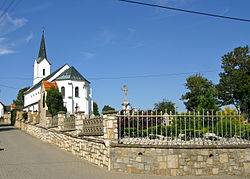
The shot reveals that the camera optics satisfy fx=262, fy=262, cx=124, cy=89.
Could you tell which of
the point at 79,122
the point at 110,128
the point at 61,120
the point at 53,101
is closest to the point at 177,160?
the point at 110,128

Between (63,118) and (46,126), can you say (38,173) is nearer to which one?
(63,118)

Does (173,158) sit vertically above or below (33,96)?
below

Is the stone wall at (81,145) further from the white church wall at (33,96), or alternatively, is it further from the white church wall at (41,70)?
the white church wall at (41,70)

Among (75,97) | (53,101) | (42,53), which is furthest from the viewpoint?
(42,53)

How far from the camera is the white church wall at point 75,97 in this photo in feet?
Answer: 158

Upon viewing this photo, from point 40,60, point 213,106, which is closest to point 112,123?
point 213,106

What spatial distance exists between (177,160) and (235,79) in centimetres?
3288

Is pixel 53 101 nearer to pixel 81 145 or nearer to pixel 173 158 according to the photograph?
pixel 81 145

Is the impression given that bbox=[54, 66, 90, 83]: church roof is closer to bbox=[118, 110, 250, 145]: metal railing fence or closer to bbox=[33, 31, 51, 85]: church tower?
bbox=[33, 31, 51, 85]: church tower

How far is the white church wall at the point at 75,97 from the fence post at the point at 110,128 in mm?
38767

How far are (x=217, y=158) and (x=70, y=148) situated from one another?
810 cm

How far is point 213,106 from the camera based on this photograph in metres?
20.5

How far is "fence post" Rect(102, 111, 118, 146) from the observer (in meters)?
9.80

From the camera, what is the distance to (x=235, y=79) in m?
38.6
